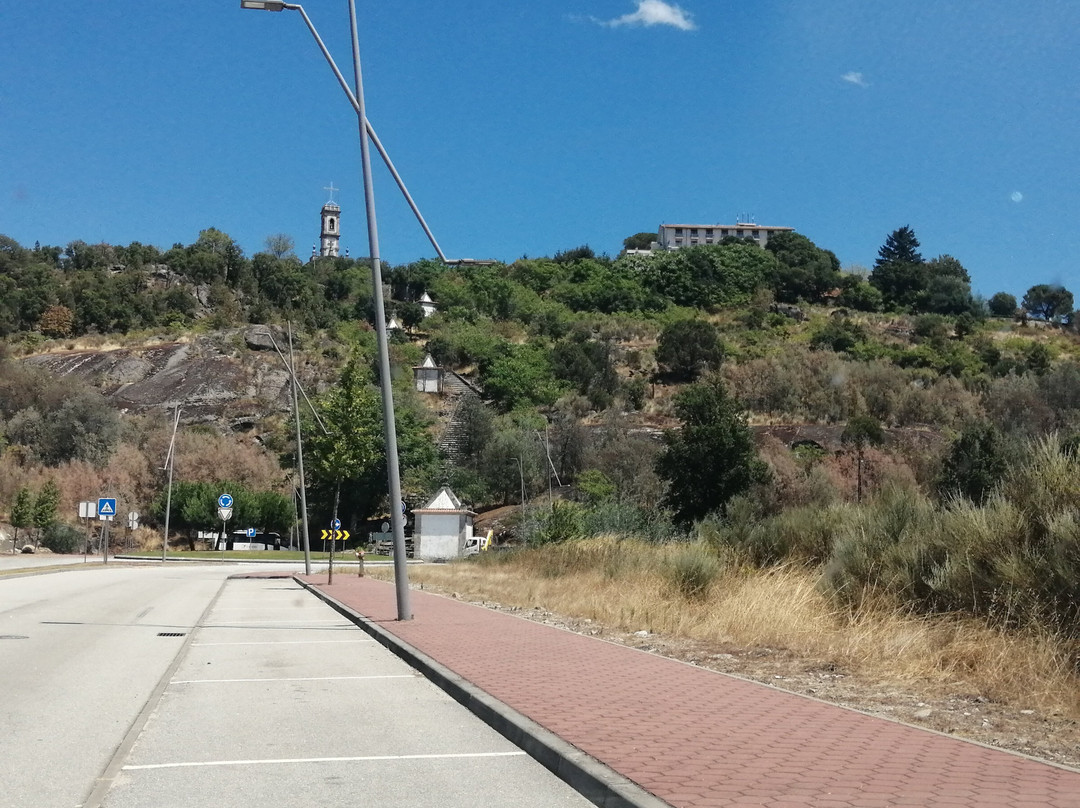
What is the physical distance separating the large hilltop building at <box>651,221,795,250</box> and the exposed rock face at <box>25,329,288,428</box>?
92656mm

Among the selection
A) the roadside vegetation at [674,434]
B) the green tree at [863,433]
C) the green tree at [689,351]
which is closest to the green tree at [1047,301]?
the roadside vegetation at [674,434]

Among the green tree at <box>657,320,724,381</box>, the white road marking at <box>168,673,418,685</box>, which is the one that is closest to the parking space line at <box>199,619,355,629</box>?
the white road marking at <box>168,673,418,685</box>

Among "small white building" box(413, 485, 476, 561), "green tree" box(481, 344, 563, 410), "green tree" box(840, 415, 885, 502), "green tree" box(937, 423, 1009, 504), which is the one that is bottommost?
"small white building" box(413, 485, 476, 561)

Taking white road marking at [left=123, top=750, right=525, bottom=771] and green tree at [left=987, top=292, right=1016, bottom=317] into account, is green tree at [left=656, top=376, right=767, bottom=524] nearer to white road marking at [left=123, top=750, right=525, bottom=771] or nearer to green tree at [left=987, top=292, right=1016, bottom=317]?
white road marking at [left=123, top=750, right=525, bottom=771]

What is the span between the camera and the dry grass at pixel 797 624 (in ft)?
31.6

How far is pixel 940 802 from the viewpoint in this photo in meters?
5.39

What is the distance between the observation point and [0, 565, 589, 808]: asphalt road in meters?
6.29

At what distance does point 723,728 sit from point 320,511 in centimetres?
6870

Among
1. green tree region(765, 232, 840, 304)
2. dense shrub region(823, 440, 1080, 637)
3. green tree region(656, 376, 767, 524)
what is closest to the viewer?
dense shrub region(823, 440, 1080, 637)

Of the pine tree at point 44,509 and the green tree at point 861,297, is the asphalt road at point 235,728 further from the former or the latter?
the green tree at point 861,297

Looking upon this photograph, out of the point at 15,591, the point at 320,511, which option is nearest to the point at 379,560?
the point at 320,511

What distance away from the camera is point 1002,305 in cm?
13475

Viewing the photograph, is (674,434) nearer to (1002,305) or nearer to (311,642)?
(311,642)

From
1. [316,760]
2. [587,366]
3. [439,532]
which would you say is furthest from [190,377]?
[316,760]
